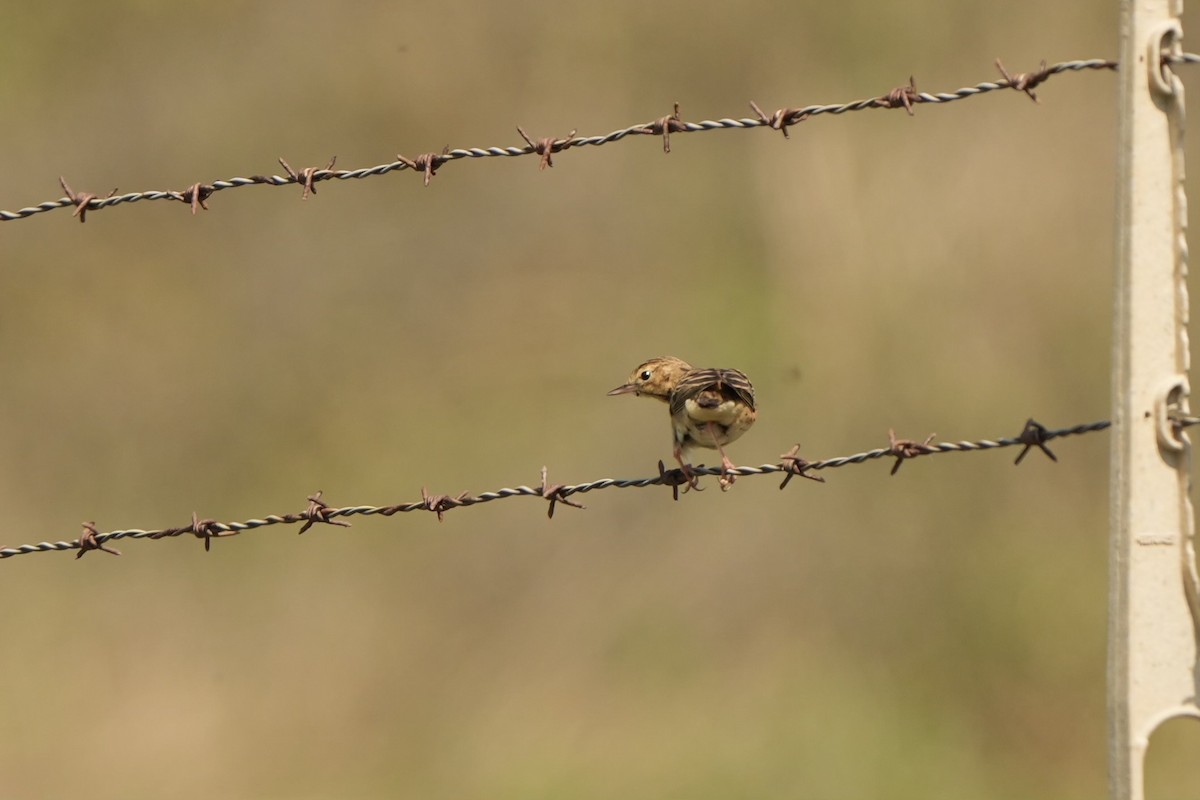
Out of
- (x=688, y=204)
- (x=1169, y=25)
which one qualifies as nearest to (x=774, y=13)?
(x=688, y=204)

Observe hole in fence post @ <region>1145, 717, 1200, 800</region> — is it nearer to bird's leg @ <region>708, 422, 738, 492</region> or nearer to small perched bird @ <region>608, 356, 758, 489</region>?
small perched bird @ <region>608, 356, 758, 489</region>

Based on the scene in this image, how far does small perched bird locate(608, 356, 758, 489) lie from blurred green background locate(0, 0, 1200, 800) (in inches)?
186

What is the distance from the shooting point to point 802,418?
1358 centimetres

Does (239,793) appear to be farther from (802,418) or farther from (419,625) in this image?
(802,418)

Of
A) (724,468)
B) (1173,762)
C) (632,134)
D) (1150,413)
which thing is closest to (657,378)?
(724,468)

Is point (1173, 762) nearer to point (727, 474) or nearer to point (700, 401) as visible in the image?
point (700, 401)

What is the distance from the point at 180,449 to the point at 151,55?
4.62 meters

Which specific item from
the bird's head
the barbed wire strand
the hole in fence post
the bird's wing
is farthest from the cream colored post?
the hole in fence post

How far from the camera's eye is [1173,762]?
11289 mm

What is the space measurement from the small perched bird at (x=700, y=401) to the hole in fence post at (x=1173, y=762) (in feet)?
17.3

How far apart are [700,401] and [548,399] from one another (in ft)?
25.7

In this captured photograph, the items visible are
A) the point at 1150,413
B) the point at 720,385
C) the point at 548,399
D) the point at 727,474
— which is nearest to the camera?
the point at 1150,413

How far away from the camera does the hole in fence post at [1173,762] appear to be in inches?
428

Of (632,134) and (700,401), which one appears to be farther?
(700,401)
